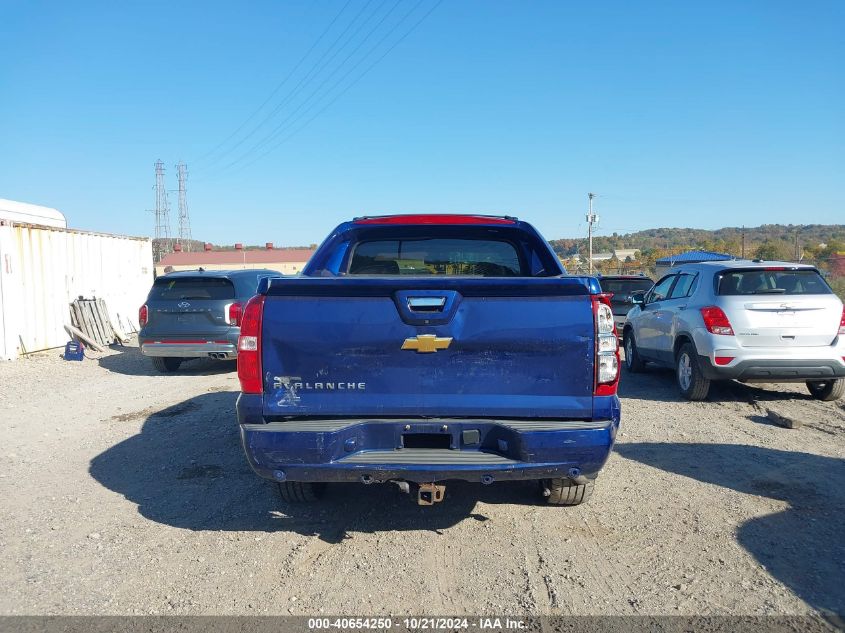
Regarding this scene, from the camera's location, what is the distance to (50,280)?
13914 millimetres

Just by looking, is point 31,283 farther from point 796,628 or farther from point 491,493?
point 796,628

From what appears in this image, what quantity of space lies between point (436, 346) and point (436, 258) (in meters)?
2.01

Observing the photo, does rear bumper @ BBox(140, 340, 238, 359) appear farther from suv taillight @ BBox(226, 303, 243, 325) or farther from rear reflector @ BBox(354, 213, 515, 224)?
rear reflector @ BBox(354, 213, 515, 224)

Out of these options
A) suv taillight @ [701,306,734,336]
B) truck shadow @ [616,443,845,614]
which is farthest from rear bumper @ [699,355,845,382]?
truck shadow @ [616,443,845,614]

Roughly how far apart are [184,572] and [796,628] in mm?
3139

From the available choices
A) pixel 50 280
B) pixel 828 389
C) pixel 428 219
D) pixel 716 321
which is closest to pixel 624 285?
pixel 828 389

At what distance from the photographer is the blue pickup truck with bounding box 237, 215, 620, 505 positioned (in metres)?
3.34

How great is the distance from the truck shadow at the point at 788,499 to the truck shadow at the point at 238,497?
1.48 metres

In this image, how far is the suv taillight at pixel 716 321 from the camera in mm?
7215

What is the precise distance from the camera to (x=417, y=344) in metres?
3.35

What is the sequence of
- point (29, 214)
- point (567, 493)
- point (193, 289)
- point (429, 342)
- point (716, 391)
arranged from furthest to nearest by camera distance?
point (29, 214) → point (193, 289) → point (716, 391) → point (567, 493) → point (429, 342)

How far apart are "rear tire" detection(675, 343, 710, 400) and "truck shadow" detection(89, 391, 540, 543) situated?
379 cm

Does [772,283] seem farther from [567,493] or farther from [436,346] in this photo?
[436,346]

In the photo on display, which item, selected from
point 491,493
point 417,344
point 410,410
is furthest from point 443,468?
point 491,493
